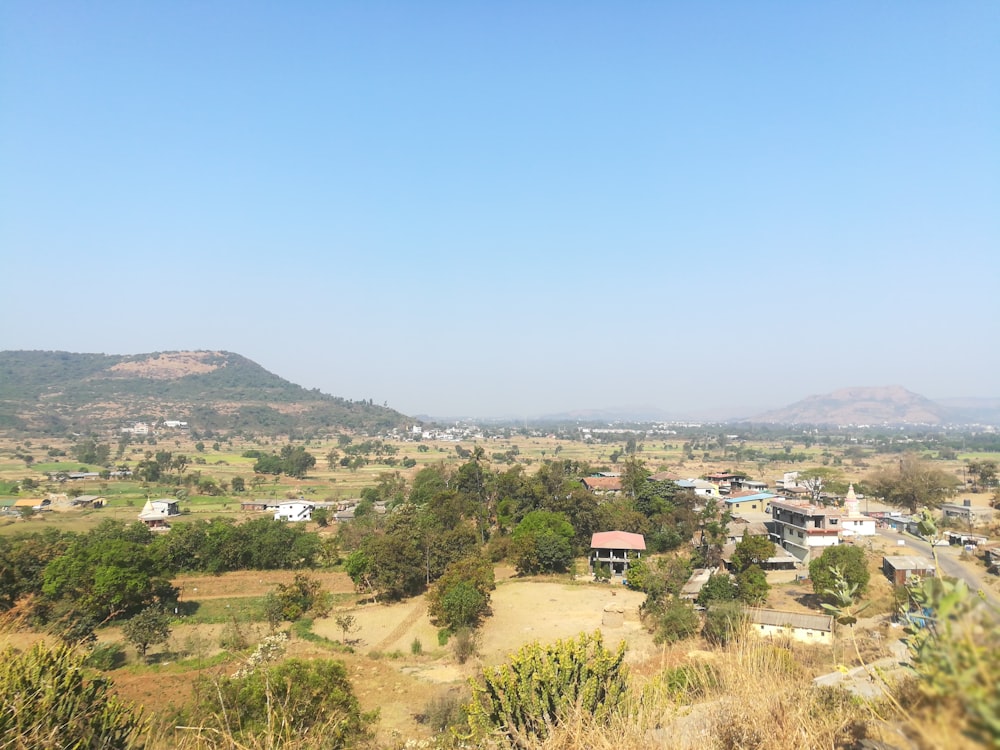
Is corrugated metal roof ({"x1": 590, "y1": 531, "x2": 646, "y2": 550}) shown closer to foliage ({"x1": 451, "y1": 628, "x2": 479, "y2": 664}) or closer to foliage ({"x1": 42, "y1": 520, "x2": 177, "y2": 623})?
foliage ({"x1": 451, "y1": 628, "x2": 479, "y2": 664})

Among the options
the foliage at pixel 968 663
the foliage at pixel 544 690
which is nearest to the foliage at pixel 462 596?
the foliage at pixel 544 690

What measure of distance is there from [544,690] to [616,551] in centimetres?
2115

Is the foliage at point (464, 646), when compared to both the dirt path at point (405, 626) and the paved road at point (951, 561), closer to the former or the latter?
the dirt path at point (405, 626)

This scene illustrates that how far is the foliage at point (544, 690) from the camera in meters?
5.63

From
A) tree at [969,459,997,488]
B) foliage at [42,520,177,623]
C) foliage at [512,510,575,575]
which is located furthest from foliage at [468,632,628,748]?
tree at [969,459,997,488]

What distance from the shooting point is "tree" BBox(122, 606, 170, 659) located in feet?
51.9

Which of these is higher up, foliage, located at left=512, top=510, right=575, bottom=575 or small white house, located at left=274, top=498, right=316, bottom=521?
foliage, located at left=512, top=510, right=575, bottom=575

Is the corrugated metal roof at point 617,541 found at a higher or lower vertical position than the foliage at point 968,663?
lower

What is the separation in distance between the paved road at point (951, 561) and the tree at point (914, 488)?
8.73 metres

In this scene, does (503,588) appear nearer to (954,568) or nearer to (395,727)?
(395,727)

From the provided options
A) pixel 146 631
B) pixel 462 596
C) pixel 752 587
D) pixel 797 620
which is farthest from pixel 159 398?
pixel 797 620

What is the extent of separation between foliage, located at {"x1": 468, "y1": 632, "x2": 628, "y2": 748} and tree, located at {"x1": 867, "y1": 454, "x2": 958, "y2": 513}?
43.3 m

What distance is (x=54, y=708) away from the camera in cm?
516

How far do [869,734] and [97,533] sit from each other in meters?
31.7
